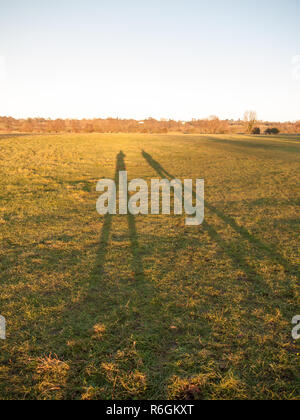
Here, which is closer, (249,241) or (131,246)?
(131,246)

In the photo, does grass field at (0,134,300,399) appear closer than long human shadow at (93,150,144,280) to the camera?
Yes

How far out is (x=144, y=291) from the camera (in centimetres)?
466

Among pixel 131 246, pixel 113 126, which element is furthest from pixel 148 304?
pixel 113 126

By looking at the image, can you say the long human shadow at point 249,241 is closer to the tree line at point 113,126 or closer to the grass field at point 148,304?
the grass field at point 148,304

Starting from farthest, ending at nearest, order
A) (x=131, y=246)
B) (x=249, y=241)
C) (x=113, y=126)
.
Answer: (x=113, y=126) → (x=249, y=241) → (x=131, y=246)

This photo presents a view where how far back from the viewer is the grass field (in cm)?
297

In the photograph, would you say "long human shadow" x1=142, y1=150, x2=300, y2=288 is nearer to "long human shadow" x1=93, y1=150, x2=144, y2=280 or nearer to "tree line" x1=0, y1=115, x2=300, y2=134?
"long human shadow" x1=93, y1=150, x2=144, y2=280

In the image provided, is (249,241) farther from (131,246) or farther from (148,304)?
(148,304)

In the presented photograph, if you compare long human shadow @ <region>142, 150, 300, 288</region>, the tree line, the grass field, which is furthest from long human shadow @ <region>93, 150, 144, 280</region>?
the tree line

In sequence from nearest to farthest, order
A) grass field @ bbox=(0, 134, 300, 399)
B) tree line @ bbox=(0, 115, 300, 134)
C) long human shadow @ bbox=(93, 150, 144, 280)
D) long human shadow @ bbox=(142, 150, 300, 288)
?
grass field @ bbox=(0, 134, 300, 399), long human shadow @ bbox=(93, 150, 144, 280), long human shadow @ bbox=(142, 150, 300, 288), tree line @ bbox=(0, 115, 300, 134)

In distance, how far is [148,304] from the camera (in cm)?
429

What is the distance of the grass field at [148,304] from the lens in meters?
2.97
